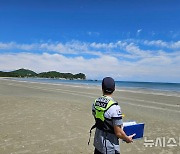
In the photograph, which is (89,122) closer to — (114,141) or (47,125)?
(47,125)

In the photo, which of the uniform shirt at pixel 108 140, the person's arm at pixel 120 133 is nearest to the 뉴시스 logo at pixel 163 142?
the uniform shirt at pixel 108 140

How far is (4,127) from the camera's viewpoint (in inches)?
420

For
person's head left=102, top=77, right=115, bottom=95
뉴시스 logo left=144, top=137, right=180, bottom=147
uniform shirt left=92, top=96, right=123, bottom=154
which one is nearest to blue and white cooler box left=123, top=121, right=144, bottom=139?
uniform shirt left=92, top=96, right=123, bottom=154

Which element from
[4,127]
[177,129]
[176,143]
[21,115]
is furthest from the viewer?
[21,115]

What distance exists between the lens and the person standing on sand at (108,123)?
393 centimetres

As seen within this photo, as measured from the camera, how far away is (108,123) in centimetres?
404

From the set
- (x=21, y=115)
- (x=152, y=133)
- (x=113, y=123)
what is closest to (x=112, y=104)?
(x=113, y=123)

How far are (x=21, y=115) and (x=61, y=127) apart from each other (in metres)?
3.63

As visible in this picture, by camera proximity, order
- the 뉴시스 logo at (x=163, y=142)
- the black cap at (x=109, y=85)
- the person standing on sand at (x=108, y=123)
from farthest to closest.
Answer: the 뉴시스 logo at (x=163, y=142)
the black cap at (x=109, y=85)
the person standing on sand at (x=108, y=123)

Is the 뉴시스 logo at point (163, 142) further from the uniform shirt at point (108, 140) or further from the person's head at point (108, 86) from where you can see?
the person's head at point (108, 86)

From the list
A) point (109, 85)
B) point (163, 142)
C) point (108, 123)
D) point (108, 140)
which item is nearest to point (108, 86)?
point (109, 85)

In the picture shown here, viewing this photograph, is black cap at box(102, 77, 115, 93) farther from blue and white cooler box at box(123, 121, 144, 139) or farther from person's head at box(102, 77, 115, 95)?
blue and white cooler box at box(123, 121, 144, 139)

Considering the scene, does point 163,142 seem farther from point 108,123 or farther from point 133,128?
point 108,123

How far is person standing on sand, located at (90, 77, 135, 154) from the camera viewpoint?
3.93m
